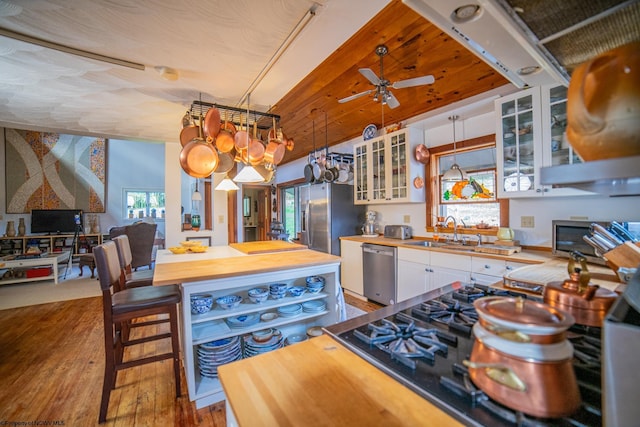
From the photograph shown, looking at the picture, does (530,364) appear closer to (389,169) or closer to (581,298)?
(581,298)

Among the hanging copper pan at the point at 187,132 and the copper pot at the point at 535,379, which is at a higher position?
the hanging copper pan at the point at 187,132

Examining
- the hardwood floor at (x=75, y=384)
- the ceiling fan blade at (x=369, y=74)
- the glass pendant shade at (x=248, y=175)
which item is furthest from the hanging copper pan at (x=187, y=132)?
the hardwood floor at (x=75, y=384)

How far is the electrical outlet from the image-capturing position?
261cm

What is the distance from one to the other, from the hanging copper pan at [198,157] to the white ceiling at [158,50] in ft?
2.20

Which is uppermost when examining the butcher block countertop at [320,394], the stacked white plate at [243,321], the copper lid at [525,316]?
the copper lid at [525,316]

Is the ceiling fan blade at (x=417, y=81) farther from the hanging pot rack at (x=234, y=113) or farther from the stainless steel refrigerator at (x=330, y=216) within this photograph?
the stainless steel refrigerator at (x=330, y=216)

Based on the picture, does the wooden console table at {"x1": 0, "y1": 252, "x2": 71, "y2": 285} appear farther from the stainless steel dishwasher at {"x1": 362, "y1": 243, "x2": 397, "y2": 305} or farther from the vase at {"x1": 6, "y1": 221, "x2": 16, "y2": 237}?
the stainless steel dishwasher at {"x1": 362, "y1": 243, "x2": 397, "y2": 305}

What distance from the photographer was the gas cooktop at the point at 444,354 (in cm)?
51

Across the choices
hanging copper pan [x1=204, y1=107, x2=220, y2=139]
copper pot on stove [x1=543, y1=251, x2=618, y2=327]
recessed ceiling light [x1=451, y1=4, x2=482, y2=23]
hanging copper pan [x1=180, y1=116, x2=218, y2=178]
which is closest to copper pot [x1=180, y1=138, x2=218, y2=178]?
hanging copper pan [x1=180, y1=116, x2=218, y2=178]

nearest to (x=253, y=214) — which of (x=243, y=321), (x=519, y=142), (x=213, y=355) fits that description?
(x=243, y=321)

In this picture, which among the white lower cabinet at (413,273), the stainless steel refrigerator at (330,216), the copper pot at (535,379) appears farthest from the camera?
the stainless steel refrigerator at (330,216)

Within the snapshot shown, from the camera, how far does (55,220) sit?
616 cm

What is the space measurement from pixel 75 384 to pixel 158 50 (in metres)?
2.52

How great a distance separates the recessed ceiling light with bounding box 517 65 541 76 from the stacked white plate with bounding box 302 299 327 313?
1921mm
